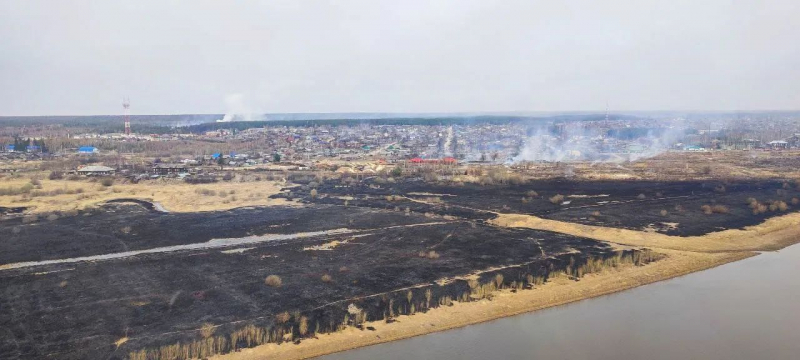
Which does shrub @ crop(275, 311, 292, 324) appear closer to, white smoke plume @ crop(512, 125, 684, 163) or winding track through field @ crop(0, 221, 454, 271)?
winding track through field @ crop(0, 221, 454, 271)

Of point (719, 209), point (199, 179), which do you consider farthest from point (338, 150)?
point (719, 209)

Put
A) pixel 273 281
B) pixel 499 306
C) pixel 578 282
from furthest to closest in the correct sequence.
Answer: pixel 578 282
pixel 273 281
pixel 499 306

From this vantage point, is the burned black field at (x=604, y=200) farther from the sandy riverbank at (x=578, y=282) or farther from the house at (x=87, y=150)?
the house at (x=87, y=150)

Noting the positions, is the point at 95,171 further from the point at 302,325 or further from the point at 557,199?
the point at 302,325

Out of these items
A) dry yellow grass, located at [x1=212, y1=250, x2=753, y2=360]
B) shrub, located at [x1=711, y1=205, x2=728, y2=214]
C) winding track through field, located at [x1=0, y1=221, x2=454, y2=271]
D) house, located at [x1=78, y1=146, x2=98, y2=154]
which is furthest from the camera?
house, located at [x1=78, y1=146, x2=98, y2=154]

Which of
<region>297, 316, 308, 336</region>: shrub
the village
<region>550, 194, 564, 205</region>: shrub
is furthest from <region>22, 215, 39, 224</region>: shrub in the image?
<region>550, 194, 564, 205</region>: shrub

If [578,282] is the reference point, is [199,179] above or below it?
above
